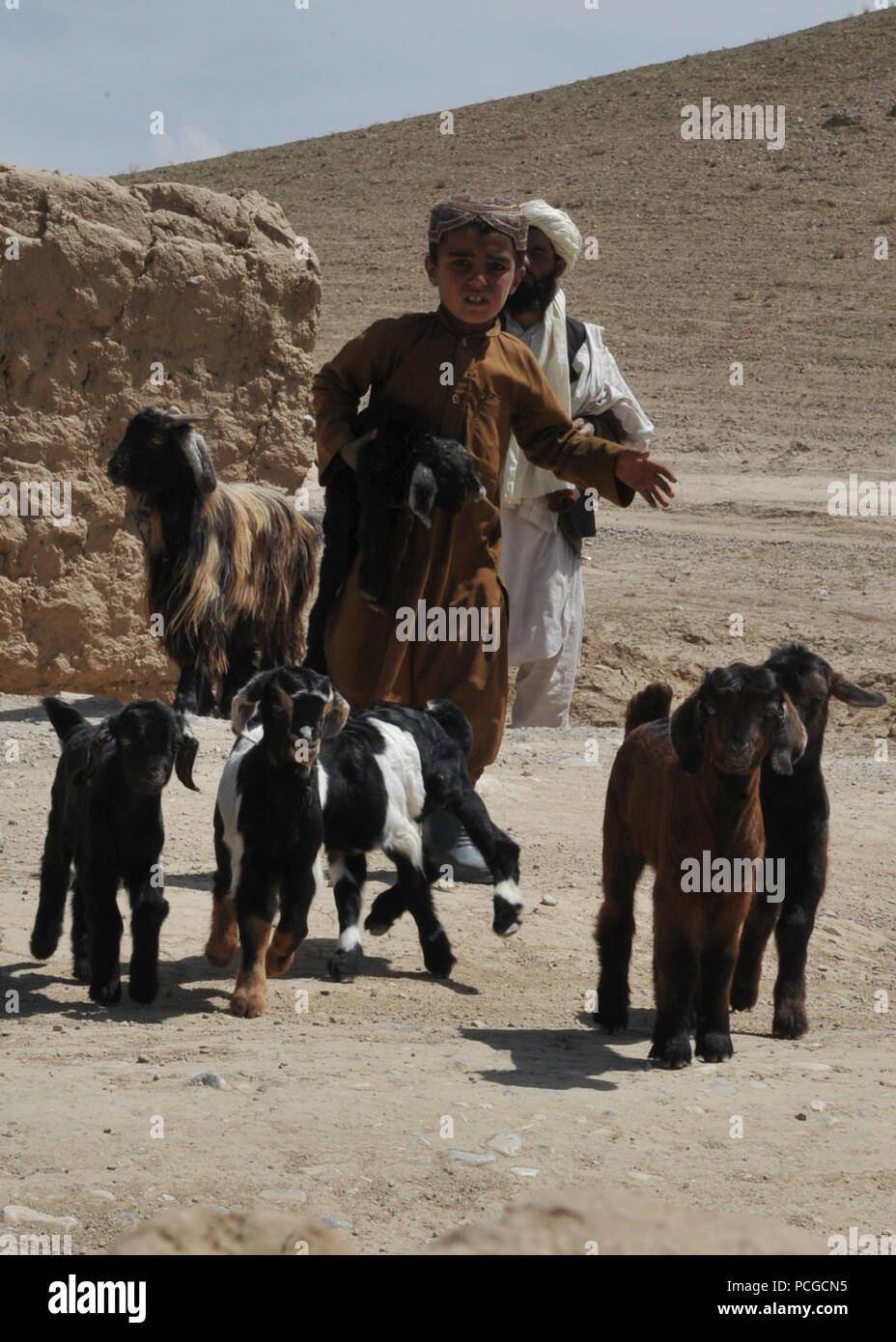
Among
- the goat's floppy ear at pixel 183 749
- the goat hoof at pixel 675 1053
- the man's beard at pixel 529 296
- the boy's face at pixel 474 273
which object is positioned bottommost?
the goat hoof at pixel 675 1053

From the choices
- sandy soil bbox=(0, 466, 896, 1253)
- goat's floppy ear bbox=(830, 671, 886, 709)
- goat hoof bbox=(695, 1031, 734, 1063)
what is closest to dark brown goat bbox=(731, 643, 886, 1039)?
goat's floppy ear bbox=(830, 671, 886, 709)

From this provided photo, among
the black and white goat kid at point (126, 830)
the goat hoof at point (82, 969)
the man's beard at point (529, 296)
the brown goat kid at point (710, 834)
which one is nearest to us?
the brown goat kid at point (710, 834)

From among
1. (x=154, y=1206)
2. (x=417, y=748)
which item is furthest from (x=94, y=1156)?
(x=417, y=748)

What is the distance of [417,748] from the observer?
19.5ft

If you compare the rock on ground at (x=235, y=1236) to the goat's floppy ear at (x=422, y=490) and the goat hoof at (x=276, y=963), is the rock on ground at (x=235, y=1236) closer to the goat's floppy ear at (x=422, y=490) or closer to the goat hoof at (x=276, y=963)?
the goat hoof at (x=276, y=963)

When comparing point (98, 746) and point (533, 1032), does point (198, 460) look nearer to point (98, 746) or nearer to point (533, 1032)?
point (98, 746)

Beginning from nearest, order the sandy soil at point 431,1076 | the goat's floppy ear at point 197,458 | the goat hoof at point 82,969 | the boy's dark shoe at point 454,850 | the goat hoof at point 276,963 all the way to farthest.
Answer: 1. the sandy soil at point 431,1076
2. the goat hoof at point 276,963
3. the goat hoof at point 82,969
4. the boy's dark shoe at point 454,850
5. the goat's floppy ear at point 197,458

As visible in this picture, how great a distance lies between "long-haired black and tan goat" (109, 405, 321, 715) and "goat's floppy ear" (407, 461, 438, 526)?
9.74 feet

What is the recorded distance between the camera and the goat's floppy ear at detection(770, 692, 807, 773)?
485 centimetres

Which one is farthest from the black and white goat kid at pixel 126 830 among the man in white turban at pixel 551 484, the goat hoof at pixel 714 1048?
the man in white turban at pixel 551 484

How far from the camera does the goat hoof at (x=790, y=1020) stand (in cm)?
543

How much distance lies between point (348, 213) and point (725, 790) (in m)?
32.6

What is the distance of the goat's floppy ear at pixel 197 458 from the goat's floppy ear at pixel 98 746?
3.46m

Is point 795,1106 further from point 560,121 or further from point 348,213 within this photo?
point 560,121
